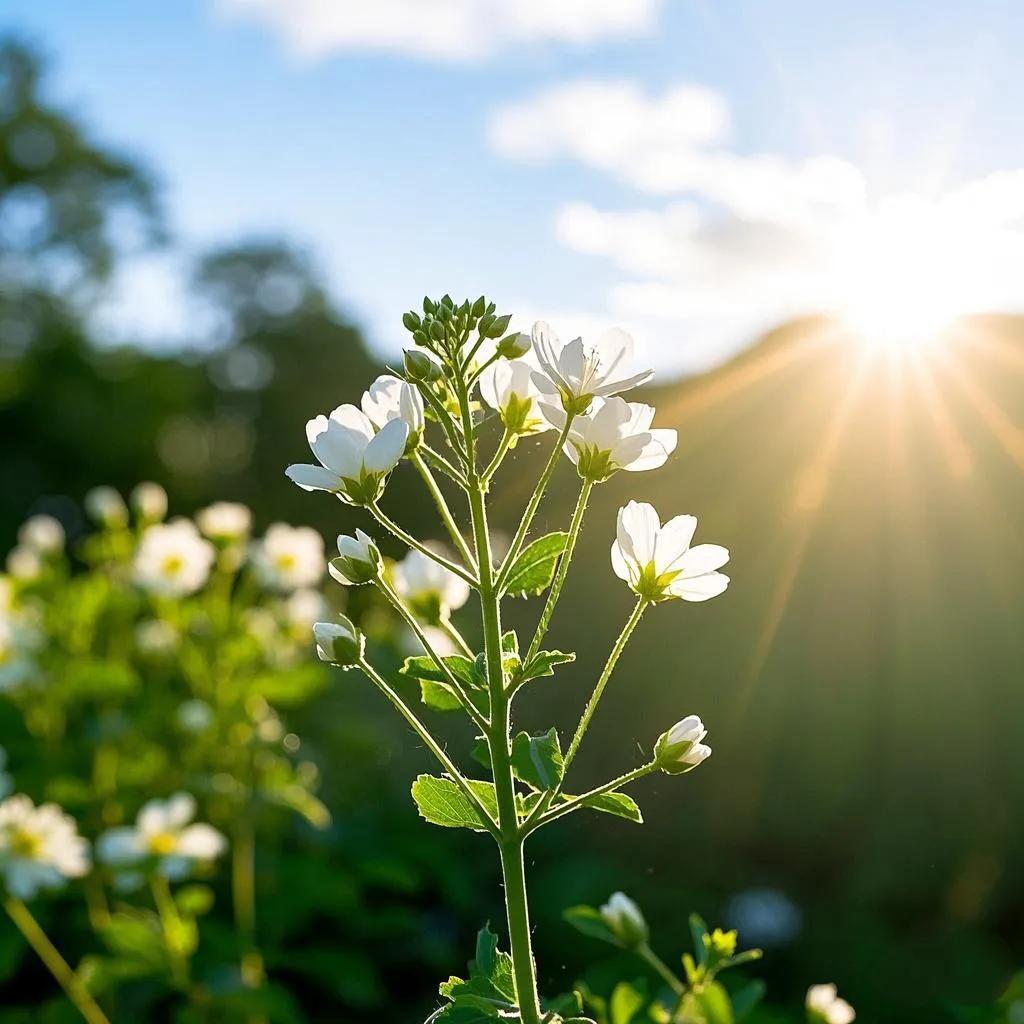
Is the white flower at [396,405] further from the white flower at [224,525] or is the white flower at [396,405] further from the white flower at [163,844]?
the white flower at [224,525]

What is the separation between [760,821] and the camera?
404 centimetres

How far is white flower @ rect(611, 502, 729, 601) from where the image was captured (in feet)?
3.71

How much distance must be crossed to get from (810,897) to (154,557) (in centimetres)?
230

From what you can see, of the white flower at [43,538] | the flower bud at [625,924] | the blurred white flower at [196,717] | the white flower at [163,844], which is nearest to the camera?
the flower bud at [625,924]

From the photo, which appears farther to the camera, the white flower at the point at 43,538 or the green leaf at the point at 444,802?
the white flower at the point at 43,538

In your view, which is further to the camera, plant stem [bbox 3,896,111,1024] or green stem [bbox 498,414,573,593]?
plant stem [bbox 3,896,111,1024]

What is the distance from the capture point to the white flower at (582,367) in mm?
1071

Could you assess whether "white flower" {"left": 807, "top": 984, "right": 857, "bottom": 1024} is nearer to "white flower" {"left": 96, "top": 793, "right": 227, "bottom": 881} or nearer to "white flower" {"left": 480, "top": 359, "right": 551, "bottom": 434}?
"white flower" {"left": 480, "top": 359, "right": 551, "bottom": 434}

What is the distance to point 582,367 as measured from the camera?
1.07 m

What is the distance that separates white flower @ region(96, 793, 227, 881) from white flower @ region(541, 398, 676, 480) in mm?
1901

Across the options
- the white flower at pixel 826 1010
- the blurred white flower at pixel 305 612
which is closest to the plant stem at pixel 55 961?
the blurred white flower at pixel 305 612

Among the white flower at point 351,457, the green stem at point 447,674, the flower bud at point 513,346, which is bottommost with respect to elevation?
the green stem at point 447,674

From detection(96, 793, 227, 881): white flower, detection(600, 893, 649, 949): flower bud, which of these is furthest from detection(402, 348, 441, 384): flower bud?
detection(96, 793, 227, 881): white flower

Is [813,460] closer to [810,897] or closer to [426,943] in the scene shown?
[810,897]
